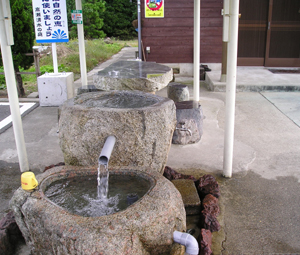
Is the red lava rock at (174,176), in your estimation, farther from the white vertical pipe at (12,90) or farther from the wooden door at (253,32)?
the wooden door at (253,32)

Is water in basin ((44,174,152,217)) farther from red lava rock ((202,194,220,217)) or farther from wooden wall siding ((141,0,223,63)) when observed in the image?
wooden wall siding ((141,0,223,63))

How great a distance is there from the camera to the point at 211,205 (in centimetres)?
297

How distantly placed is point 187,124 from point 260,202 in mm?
1746

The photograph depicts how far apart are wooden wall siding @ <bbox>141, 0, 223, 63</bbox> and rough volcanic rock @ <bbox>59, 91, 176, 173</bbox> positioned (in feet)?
22.5

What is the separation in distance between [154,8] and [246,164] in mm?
6518

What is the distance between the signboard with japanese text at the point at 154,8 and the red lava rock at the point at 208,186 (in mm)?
6949

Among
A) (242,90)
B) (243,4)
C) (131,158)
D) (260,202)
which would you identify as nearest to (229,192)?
(260,202)

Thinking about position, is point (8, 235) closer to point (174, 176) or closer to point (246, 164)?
point (174, 176)

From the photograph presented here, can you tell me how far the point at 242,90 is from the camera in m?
7.69

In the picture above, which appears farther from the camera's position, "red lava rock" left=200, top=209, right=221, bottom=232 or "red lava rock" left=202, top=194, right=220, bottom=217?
"red lava rock" left=202, top=194, right=220, bottom=217

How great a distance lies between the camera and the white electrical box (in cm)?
679

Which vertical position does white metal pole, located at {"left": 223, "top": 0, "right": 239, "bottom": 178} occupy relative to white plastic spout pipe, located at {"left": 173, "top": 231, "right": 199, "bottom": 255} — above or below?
above

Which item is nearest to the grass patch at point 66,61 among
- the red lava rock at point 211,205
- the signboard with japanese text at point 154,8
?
the signboard with japanese text at point 154,8

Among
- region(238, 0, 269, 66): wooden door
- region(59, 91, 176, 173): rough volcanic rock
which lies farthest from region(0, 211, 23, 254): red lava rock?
region(238, 0, 269, 66): wooden door
